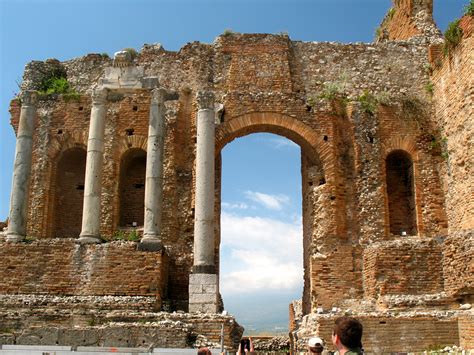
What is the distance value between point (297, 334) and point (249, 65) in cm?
917

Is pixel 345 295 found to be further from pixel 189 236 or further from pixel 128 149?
pixel 128 149

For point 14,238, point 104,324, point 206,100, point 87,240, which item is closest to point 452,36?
point 206,100

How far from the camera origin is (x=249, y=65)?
68.2 feet

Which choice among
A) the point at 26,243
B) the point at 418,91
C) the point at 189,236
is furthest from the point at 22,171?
the point at 418,91

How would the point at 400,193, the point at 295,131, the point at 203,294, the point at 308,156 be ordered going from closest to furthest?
the point at 203,294 < the point at 295,131 < the point at 308,156 < the point at 400,193

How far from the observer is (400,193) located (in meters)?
20.3

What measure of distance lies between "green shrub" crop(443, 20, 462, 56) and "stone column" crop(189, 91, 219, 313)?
7455 millimetres

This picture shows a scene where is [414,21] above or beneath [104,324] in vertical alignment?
above

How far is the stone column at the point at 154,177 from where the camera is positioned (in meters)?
16.8

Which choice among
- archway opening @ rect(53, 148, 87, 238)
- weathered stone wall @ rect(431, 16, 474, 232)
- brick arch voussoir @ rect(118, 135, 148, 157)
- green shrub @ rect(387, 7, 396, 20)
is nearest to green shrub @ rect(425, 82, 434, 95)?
weathered stone wall @ rect(431, 16, 474, 232)

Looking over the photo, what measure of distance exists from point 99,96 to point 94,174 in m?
2.53

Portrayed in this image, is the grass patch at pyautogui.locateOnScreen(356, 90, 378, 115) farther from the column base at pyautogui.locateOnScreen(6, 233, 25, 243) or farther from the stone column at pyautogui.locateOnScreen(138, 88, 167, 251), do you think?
the column base at pyautogui.locateOnScreen(6, 233, 25, 243)

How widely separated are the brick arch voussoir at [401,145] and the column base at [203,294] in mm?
7289

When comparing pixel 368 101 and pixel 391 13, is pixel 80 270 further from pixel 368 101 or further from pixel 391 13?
pixel 391 13
